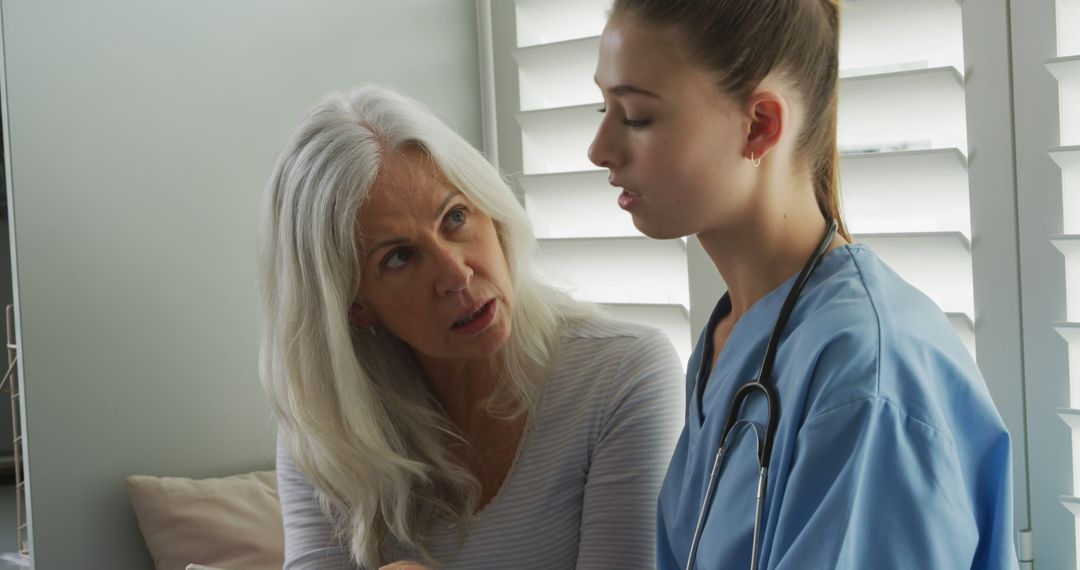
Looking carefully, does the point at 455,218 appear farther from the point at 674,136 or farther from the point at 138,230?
the point at 138,230

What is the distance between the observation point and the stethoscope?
36.8 inches

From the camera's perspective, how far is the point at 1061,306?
1476 millimetres

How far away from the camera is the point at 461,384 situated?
1659 mm

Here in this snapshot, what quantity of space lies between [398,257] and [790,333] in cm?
65

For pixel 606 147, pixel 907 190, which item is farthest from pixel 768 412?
pixel 907 190

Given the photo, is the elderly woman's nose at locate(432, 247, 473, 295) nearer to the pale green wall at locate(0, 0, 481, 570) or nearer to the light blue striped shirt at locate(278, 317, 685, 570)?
the light blue striped shirt at locate(278, 317, 685, 570)

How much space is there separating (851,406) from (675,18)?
1.31 ft

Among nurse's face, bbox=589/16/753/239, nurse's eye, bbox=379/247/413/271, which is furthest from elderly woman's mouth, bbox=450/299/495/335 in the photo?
nurse's face, bbox=589/16/753/239

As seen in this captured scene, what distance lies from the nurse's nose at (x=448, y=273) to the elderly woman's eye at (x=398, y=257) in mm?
56

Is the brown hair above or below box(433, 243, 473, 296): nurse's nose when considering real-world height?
above

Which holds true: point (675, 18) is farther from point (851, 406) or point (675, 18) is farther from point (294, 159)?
point (294, 159)

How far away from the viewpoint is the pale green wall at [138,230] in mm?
1793

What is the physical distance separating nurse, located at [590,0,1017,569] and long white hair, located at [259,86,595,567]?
45 centimetres

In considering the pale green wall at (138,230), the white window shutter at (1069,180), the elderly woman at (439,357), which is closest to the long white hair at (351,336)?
the elderly woman at (439,357)
